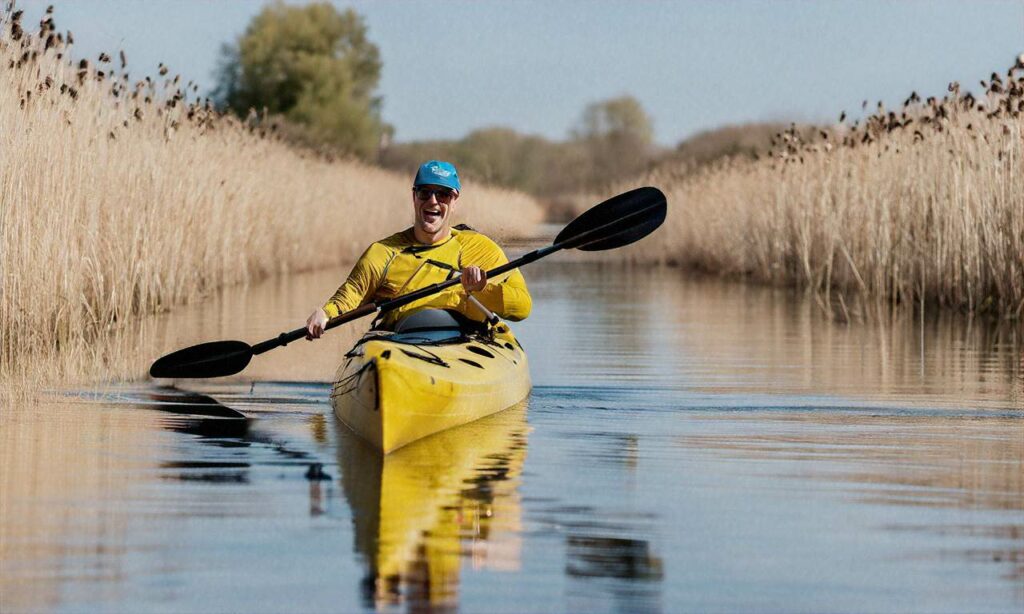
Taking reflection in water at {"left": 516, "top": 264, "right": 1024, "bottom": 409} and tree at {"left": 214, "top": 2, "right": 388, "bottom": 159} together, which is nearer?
reflection in water at {"left": 516, "top": 264, "right": 1024, "bottom": 409}

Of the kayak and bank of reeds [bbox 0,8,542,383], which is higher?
bank of reeds [bbox 0,8,542,383]

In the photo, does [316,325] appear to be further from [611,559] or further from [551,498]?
[611,559]

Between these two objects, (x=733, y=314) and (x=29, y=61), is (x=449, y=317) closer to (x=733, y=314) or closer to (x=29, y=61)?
(x=29, y=61)

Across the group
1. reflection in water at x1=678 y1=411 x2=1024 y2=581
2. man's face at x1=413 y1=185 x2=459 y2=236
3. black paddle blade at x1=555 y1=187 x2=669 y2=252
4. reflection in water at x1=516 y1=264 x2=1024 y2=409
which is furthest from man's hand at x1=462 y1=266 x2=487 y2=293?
reflection in water at x1=516 y1=264 x2=1024 y2=409

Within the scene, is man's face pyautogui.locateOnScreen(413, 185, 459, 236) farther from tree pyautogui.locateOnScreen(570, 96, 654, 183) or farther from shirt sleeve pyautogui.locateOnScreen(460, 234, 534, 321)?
tree pyautogui.locateOnScreen(570, 96, 654, 183)

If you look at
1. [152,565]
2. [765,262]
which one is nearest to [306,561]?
[152,565]

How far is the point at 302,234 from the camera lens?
25406mm

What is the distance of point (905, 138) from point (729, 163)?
46.9ft

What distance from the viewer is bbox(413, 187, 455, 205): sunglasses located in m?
9.45

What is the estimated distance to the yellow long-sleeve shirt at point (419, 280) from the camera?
9.48m

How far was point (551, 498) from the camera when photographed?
21.1ft

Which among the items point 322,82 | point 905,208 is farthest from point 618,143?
point 905,208

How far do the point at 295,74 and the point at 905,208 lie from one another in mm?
44896

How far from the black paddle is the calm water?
0.79 ft
